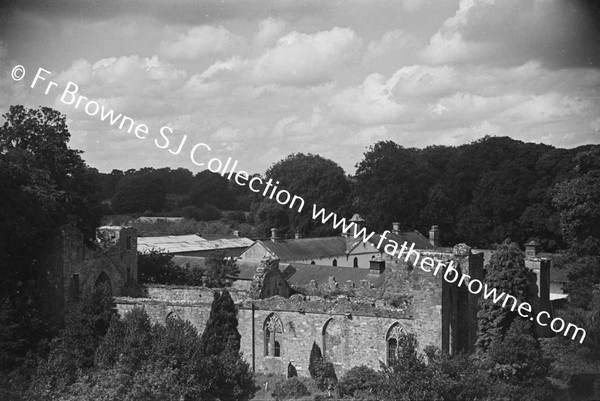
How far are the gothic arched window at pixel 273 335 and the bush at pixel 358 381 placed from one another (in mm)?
3792

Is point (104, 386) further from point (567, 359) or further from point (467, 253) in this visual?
point (567, 359)

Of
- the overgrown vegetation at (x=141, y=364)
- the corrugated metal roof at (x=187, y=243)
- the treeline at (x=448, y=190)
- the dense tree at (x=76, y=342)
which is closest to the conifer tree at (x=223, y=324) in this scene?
the overgrown vegetation at (x=141, y=364)

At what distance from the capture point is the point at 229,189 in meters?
95.3

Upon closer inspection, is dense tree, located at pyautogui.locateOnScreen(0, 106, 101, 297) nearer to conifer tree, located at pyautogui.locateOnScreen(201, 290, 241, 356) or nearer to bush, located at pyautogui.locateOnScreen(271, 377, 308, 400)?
conifer tree, located at pyautogui.locateOnScreen(201, 290, 241, 356)

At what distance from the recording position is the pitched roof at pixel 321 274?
4209cm

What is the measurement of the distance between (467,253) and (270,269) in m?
8.89

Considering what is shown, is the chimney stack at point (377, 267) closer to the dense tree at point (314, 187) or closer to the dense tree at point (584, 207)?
the dense tree at point (584, 207)

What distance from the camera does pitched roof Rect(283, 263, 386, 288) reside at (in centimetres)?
4209

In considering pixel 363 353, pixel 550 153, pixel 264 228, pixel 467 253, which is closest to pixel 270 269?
pixel 363 353

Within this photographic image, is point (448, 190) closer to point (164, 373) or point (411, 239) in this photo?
point (411, 239)

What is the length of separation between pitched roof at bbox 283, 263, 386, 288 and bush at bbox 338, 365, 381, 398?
1696 centimetres

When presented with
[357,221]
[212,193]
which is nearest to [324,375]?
[357,221]

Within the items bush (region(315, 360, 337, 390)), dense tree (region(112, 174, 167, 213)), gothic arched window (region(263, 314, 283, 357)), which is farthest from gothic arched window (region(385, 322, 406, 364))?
dense tree (region(112, 174, 167, 213))

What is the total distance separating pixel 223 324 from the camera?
88.0 ft
